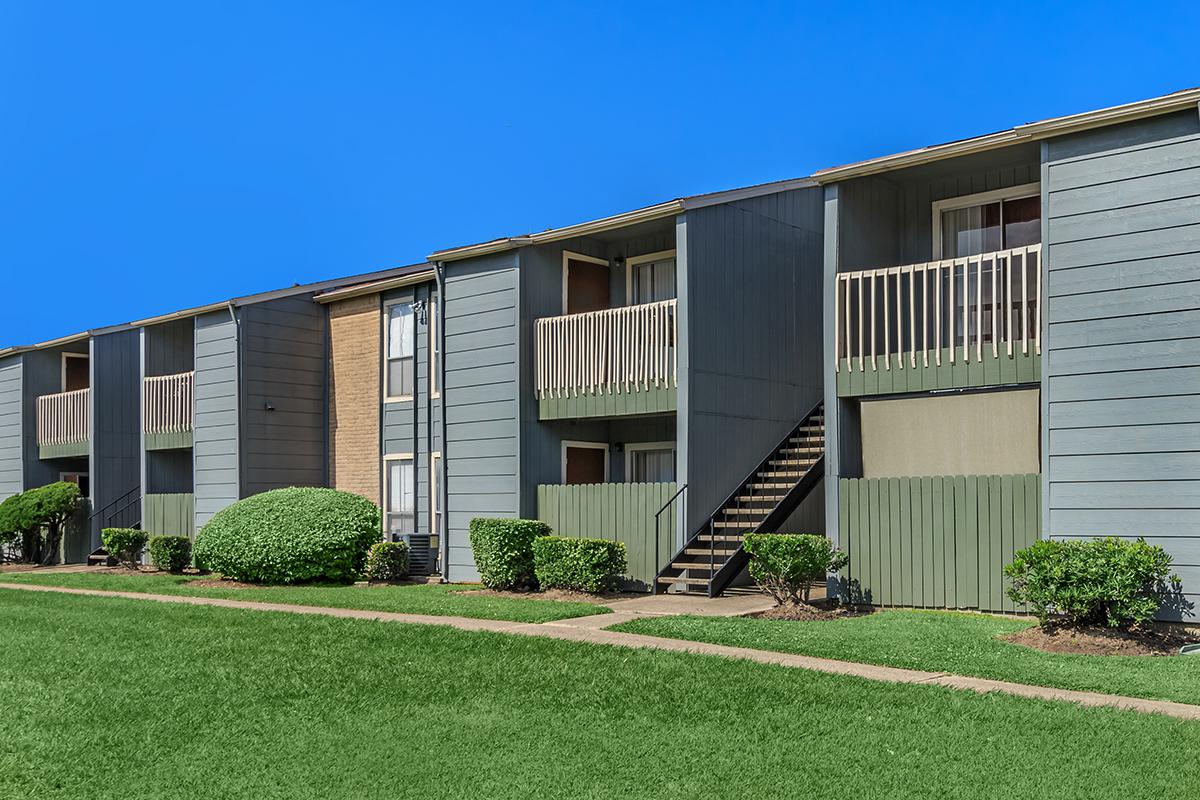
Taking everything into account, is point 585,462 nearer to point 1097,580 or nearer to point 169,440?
point 1097,580


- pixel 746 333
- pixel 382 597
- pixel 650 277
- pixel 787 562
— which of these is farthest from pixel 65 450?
pixel 787 562

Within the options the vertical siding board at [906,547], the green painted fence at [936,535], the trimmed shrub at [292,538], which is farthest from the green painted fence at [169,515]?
the vertical siding board at [906,547]

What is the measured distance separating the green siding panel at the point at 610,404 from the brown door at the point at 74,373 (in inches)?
705

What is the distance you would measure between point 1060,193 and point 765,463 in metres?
6.29

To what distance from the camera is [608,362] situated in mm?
18281

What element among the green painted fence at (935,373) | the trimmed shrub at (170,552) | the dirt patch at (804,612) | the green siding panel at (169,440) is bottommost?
the trimmed shrub at (170,552)

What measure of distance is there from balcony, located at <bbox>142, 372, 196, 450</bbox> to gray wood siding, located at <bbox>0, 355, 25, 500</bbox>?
6.16m

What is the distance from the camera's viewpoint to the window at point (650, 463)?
794 inches

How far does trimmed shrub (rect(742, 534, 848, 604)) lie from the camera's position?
13.8 m

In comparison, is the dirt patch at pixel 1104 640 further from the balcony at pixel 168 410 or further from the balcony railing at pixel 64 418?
the balcony railing at pixel 64 418

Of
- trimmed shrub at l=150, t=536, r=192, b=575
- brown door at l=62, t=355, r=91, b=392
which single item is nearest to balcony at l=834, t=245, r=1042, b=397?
trimmed shrub at l=150, t=536, r=192, b=575

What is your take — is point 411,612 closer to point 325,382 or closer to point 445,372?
point 445,372

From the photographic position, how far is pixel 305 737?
819cm

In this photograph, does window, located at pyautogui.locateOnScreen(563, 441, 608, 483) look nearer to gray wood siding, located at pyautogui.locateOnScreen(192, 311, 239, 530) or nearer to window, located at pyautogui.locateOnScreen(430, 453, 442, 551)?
window, located at pyautogui.locateOnScreen(430, 453, 442, 551)
